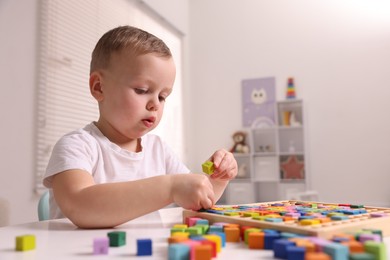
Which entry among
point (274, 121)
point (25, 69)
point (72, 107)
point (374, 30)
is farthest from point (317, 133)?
point (25, 69)

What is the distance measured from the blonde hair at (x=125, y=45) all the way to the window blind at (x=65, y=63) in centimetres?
138

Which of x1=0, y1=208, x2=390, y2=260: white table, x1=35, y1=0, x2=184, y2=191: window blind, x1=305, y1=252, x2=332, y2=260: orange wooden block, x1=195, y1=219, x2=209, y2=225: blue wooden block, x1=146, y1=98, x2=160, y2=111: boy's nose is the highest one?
x1=35, y1=0, x2=184, y2=191: window blind

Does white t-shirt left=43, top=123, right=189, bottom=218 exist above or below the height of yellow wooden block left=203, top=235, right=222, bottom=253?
above

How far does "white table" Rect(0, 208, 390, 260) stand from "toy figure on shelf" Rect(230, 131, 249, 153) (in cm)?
331

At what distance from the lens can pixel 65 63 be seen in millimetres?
2332

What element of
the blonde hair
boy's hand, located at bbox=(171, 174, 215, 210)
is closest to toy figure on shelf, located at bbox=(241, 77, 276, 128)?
the blonde hair

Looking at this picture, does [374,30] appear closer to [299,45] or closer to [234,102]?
[299,45]

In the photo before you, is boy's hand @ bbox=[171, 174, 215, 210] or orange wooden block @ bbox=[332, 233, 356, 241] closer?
orange wooden block @ bbox=[332, 233, 356, 241]

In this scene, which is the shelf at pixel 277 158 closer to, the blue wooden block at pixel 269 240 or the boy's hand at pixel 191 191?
the boy's hand at pixel 191 191

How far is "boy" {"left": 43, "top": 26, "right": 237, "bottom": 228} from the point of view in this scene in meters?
0.59

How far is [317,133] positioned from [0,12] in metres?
3.05

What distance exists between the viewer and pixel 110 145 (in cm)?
92

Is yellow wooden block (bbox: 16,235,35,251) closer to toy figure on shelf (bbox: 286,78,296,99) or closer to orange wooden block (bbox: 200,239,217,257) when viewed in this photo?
orange wooden block (bbox: 200,239,217,257)

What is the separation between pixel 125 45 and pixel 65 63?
1672 millimetres
